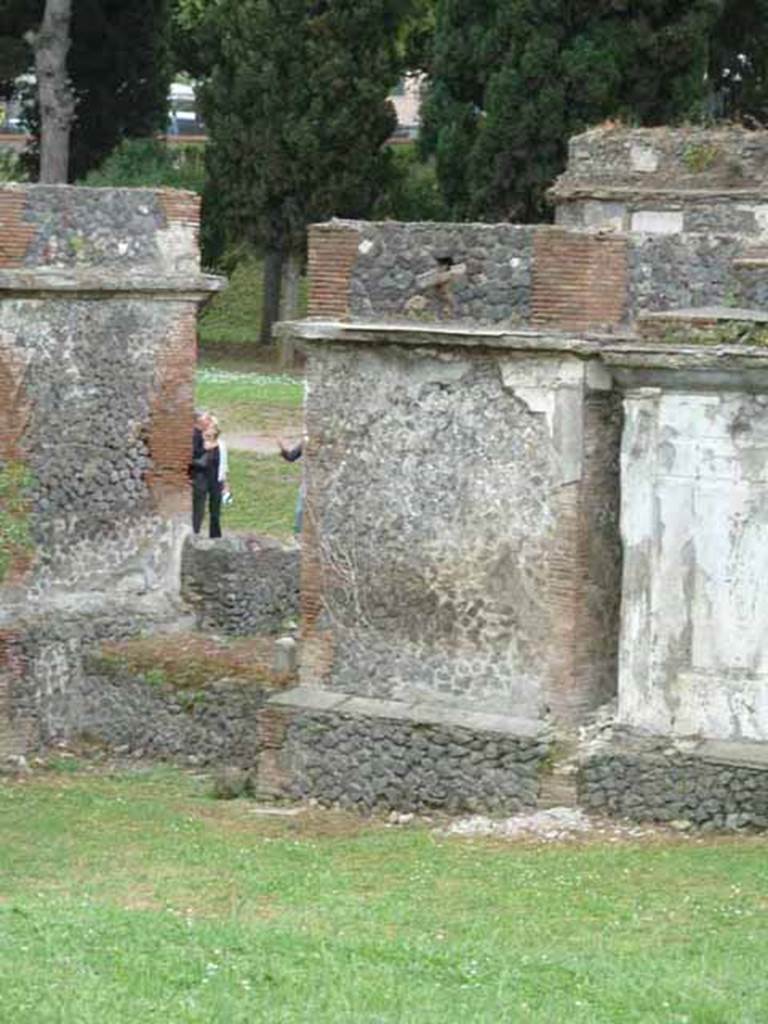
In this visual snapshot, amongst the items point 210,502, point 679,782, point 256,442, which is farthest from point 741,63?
point 679,782

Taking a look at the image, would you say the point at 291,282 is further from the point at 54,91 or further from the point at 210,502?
the point at 210,502

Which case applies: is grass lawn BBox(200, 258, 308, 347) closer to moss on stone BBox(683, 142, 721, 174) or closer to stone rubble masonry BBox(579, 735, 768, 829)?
moss on stone BBox(683, 142, 721, 174)

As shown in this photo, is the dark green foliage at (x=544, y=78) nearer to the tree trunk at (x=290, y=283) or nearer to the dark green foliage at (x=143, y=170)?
the tree trunk at (x=290, y=283)

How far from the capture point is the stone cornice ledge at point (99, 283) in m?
21.7

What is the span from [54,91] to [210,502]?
59.8 feet

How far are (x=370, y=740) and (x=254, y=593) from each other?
4.15 meters

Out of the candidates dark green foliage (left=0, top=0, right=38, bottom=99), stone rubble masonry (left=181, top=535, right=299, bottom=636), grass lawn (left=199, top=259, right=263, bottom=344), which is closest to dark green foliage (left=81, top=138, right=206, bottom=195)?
grass lawn (left=199, top=259, right=263, bottom=344)

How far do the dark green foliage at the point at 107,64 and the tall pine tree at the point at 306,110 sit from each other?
4.54 m

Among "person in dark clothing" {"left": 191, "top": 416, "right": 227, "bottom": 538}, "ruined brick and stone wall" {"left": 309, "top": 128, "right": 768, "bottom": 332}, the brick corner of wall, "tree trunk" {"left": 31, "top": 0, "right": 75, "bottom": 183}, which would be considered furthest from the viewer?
"tree trunk" {"left": 31, "top": 0, "right": 75, "bottom": 183}

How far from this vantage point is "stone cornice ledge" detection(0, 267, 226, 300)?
21.7 metres

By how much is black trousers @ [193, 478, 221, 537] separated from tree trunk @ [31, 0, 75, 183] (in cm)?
1763

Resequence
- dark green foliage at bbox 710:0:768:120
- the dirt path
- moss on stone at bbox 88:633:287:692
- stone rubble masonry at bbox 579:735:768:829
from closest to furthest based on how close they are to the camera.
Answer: stone rubble masonry at bbox 579:735:768:829 < moss on stone at bbox 88:633:287:692 < the dirt path < dark green foliage at bbox 710:0:768:120

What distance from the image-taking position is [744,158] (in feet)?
98.4

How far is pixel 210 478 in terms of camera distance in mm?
25328
